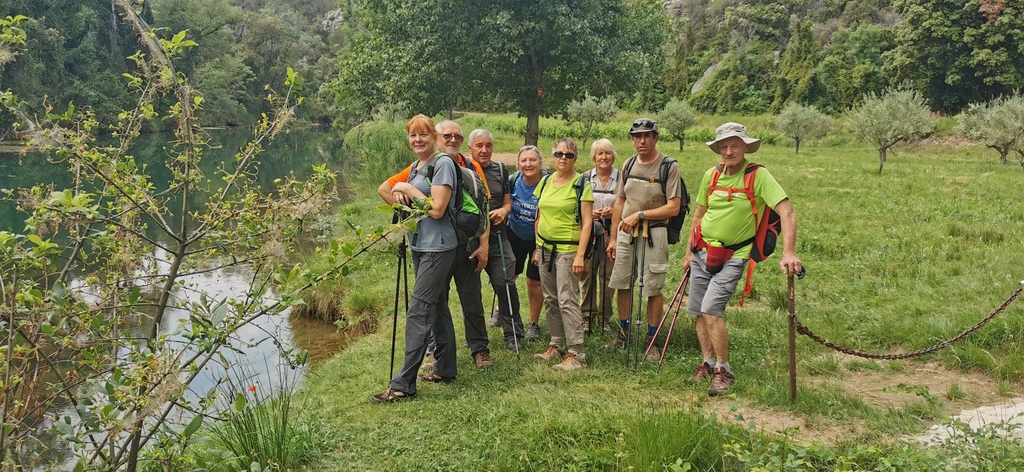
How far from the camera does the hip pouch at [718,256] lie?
4.57m

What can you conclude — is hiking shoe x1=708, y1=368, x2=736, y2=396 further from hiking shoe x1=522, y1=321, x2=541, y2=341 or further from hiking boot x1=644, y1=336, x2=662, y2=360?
hiking shoe x1=522, y1=321, x2=541, y2=341

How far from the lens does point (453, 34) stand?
49.4 ft

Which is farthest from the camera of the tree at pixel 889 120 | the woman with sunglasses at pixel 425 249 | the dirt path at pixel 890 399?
the tree at pixel 889 120

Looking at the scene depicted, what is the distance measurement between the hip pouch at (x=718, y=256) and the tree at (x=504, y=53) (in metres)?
10.9

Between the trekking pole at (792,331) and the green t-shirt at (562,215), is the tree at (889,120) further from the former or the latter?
the trekking pole at (792,331)

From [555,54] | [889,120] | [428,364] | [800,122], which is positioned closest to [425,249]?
[428,364]

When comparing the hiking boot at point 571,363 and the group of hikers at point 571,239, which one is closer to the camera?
the group of hikers at point 571,239

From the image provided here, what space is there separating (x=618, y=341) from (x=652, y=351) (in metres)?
0.36

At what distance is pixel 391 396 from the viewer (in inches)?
191

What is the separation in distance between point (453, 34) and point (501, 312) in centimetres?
1049

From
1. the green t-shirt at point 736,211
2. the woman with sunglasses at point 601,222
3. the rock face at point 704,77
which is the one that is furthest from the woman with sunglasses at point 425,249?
the rock face at point 704,77

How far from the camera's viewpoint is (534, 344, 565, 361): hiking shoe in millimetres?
5559

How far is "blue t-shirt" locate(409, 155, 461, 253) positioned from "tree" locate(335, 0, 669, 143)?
34.2 feet

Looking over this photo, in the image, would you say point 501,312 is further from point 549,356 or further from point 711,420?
point 711,420
